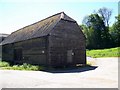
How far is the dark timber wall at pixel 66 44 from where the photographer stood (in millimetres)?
24328

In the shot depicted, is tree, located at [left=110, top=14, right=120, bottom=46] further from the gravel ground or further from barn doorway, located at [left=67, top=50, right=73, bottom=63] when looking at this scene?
the gravel ground

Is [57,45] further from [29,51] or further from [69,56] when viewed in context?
[29,51]

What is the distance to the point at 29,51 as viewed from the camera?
93.9 ft

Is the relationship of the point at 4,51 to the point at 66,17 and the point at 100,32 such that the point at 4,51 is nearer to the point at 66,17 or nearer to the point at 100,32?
the point at 66,17

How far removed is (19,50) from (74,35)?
10.6 meters

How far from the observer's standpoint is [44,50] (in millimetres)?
24766

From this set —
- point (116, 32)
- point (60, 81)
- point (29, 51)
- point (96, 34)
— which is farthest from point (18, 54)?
point (116, 32)

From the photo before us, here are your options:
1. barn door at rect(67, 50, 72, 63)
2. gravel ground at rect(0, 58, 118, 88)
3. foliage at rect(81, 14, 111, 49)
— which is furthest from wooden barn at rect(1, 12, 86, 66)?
foliage at rect(81, 14, 111, 49)

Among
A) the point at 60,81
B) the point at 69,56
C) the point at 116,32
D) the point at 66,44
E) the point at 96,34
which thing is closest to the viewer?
the point at 60,81

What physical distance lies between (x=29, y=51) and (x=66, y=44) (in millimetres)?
6078

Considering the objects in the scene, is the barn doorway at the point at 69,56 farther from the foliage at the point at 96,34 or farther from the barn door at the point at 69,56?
the foliage at the point at 96,34

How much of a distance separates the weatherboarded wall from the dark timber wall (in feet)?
3.79

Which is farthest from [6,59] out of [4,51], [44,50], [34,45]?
[44,50]

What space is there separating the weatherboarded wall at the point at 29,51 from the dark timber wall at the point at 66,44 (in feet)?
3.79
